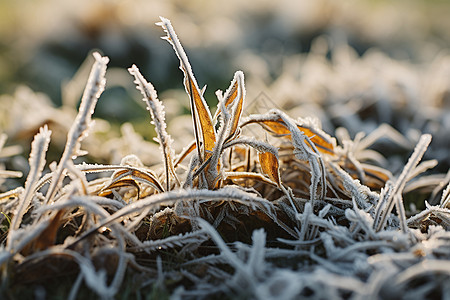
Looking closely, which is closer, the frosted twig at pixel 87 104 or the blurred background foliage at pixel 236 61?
the frosted twig at pixel 87 104

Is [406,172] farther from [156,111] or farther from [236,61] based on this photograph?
[236,61]

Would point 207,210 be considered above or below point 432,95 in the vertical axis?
below

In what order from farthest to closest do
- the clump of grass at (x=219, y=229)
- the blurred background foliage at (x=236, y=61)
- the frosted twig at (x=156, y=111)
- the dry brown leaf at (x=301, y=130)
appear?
the blurred background foliage at (x=236, y=61), the dry brown leaf at (x=301, y=130), the frosted twig at (x=156, y=111), the clump of grass at (x=219, y=229)

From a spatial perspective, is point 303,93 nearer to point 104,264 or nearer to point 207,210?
point 207,210

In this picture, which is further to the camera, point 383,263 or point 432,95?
point 432,95

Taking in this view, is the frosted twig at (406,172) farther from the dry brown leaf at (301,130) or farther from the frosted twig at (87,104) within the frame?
the frosted twig at (87,104)

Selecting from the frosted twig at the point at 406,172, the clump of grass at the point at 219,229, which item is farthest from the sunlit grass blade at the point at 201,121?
the frosted twig at the point at 406,172

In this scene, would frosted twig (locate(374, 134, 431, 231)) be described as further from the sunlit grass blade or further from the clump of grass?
the sunlit grass blade

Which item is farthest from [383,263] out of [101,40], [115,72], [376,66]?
[101,40]
